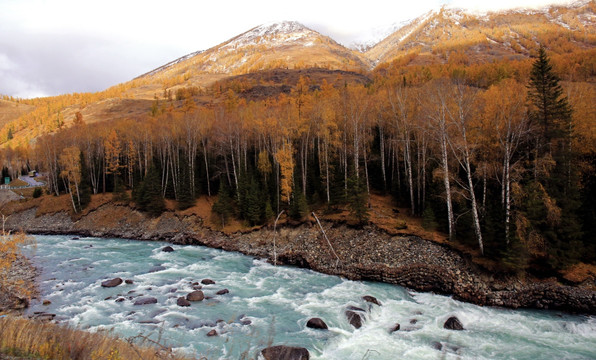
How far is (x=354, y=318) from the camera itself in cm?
1609

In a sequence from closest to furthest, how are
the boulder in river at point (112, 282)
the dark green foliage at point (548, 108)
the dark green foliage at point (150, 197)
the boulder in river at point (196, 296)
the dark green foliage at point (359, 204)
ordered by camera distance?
the boulder in river at point (196, 296) < the boulder in river at point (112, 282) < the dark green foliage at point (548, 108) < the dark green foliage at point (359, 204) < the dark green foliage at point (150, 197)

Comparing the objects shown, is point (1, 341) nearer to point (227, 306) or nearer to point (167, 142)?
point (227, 306)

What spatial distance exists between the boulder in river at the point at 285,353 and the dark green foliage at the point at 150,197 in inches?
1341

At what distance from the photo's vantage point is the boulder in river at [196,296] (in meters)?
19.1

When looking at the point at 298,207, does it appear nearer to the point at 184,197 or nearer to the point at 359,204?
the point at 359,204

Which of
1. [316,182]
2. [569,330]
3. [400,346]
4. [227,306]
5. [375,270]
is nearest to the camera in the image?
[400,346]

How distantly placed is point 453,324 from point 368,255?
9032 millimetres

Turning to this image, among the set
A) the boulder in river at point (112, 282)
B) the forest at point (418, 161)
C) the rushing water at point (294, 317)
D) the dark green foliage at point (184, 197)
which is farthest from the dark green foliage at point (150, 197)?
the boulder in river at point (112, 282)

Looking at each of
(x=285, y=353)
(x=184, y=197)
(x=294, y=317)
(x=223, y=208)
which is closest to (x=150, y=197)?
(x=184, y=197)

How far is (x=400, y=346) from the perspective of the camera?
1369cm

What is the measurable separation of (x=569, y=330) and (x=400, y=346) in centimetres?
901

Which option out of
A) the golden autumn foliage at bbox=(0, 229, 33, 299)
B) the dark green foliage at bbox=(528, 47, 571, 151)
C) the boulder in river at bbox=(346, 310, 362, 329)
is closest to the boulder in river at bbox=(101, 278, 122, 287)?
the golden autumn foliage at bbox=(0, 229, 33, 299)

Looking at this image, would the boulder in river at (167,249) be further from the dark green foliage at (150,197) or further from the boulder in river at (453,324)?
the boulder in river at (453,324)

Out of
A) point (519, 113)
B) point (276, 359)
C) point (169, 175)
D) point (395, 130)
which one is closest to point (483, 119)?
point (519, 113)
